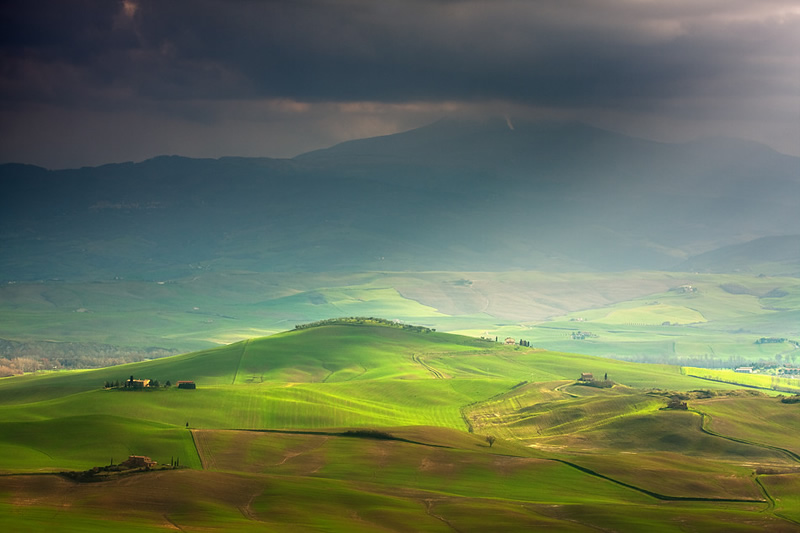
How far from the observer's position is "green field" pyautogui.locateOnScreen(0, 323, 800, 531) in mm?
77438

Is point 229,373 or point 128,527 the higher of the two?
point 229,373

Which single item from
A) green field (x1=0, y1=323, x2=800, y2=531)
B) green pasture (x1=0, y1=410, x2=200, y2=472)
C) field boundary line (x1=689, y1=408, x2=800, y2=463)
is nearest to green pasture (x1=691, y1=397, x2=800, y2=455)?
green field (x1=0, y1=323, x2=800, y2=531)

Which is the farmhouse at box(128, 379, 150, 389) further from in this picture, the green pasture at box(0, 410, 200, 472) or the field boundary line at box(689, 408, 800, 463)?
the field boundary line at box(689, 408, 800, 463)

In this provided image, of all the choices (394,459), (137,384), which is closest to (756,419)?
(394,459)

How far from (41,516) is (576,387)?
443ft

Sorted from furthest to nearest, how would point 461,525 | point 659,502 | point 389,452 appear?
point 389,452 < point 659,502 < point 461,525

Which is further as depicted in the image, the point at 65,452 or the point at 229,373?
the point at 229,373

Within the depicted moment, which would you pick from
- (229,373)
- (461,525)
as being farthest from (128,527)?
(229,373)

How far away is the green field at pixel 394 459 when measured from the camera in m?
77.4

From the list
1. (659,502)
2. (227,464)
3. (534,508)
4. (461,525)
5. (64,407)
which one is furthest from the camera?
(64,407)

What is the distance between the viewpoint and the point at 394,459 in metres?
104

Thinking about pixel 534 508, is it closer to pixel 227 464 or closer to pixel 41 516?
pixel 227 464

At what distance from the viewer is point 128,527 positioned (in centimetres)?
6775

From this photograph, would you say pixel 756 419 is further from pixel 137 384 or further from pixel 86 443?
pixel 86 443
